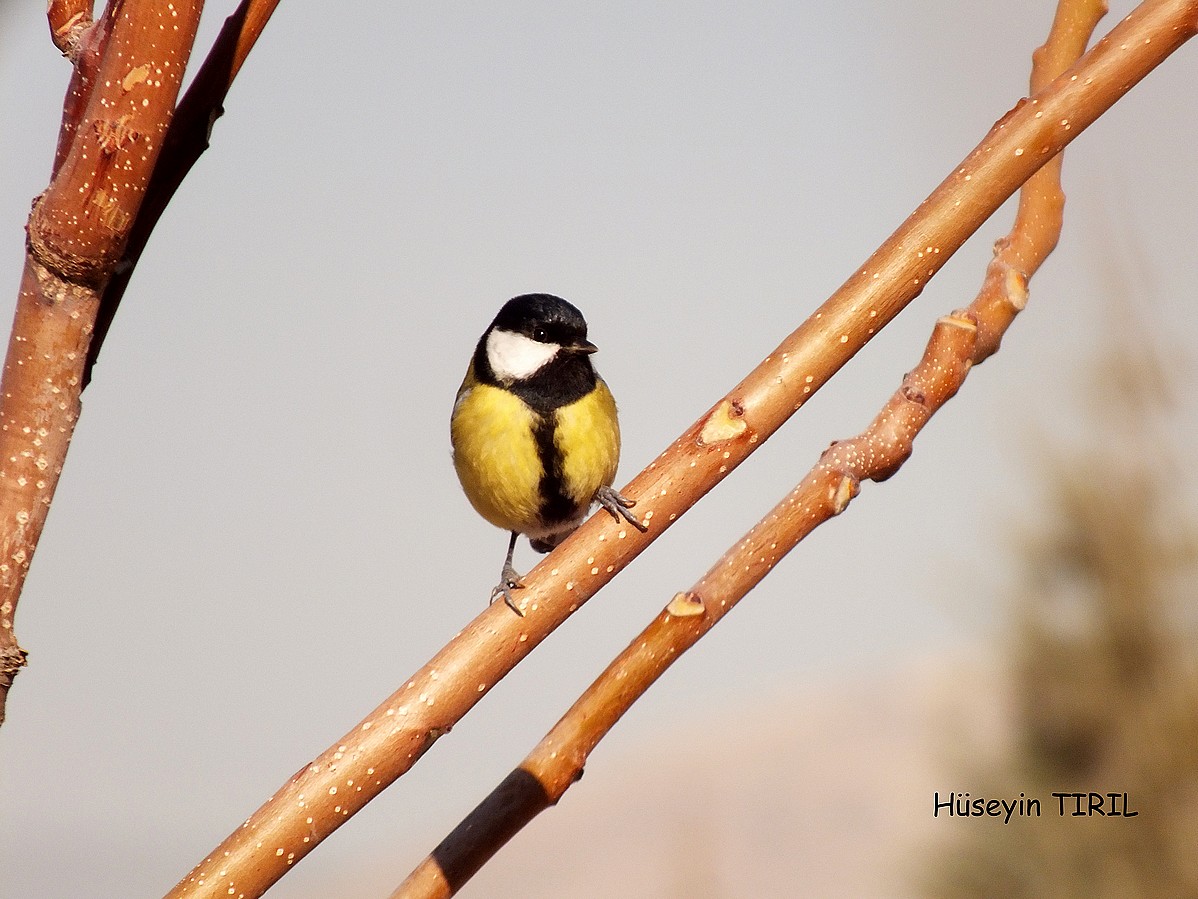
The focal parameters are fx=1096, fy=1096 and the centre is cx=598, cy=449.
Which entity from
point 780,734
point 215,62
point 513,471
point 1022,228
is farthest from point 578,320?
point 780,734

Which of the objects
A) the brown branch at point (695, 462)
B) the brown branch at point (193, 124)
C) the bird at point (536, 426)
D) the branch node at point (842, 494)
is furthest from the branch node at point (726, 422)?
the bird at point (536, 426)

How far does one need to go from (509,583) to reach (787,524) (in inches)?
10.2

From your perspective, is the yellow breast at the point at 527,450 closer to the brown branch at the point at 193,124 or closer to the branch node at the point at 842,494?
the branch node at the point at 842,494

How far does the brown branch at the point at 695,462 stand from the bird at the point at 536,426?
817mm

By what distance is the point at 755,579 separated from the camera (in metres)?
0.81

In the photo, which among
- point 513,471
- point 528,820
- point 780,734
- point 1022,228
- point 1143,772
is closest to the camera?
point 528,820

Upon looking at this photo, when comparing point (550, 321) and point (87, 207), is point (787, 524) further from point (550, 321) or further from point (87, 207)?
point (550, 321)

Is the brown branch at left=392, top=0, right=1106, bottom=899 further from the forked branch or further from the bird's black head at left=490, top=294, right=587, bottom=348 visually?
the bird's black head at left=490, top=294, right=587, bottom=348

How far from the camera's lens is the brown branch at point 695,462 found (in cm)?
68

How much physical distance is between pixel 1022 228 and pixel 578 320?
0.92 m

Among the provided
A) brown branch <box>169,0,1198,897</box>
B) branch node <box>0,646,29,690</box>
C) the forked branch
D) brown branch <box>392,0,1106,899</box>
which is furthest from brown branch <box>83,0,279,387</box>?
brown branch <box>392,0,1106,899</box>

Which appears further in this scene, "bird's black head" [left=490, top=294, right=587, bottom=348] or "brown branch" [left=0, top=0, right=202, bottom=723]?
"bird's black head" [left=490, top=294, right=587, bottom=348]

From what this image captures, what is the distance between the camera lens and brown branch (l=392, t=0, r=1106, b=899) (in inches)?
30.1

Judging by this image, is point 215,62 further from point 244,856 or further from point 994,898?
point 994,898
